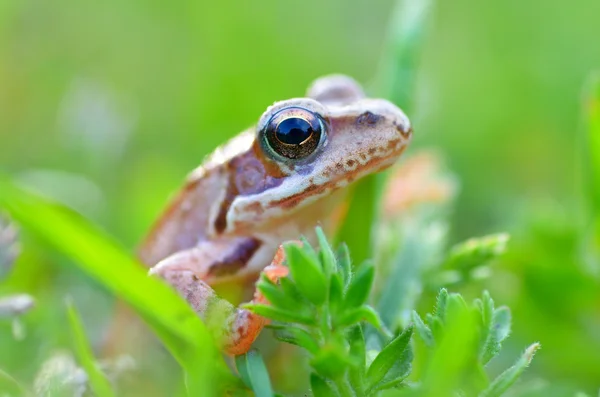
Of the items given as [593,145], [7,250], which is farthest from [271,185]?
[593,145]

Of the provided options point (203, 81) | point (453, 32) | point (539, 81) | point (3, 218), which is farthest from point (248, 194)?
point (453, 32)

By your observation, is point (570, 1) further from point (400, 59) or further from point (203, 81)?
point (400, 59)

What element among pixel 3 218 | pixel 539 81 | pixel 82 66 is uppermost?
pixel 82 66

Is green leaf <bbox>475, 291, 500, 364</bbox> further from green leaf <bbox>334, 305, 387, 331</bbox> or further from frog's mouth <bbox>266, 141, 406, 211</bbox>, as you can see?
frog's mouth <bbox>266, 141, 406, 211</bbox>

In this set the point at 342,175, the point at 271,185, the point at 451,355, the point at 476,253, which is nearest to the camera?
the point at 451,355

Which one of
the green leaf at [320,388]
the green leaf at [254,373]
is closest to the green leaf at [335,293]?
the green leaf at [320,388]

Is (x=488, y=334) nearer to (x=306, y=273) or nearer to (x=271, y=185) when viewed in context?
(x=306, y=273)

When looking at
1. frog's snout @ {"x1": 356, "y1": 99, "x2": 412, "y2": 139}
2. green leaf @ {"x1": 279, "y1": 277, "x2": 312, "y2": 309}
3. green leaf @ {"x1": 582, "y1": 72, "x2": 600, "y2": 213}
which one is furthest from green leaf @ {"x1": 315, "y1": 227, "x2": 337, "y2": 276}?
green leaf @ {"x1": 582, "y1": 72, "x2": 600, "y2": 213}
